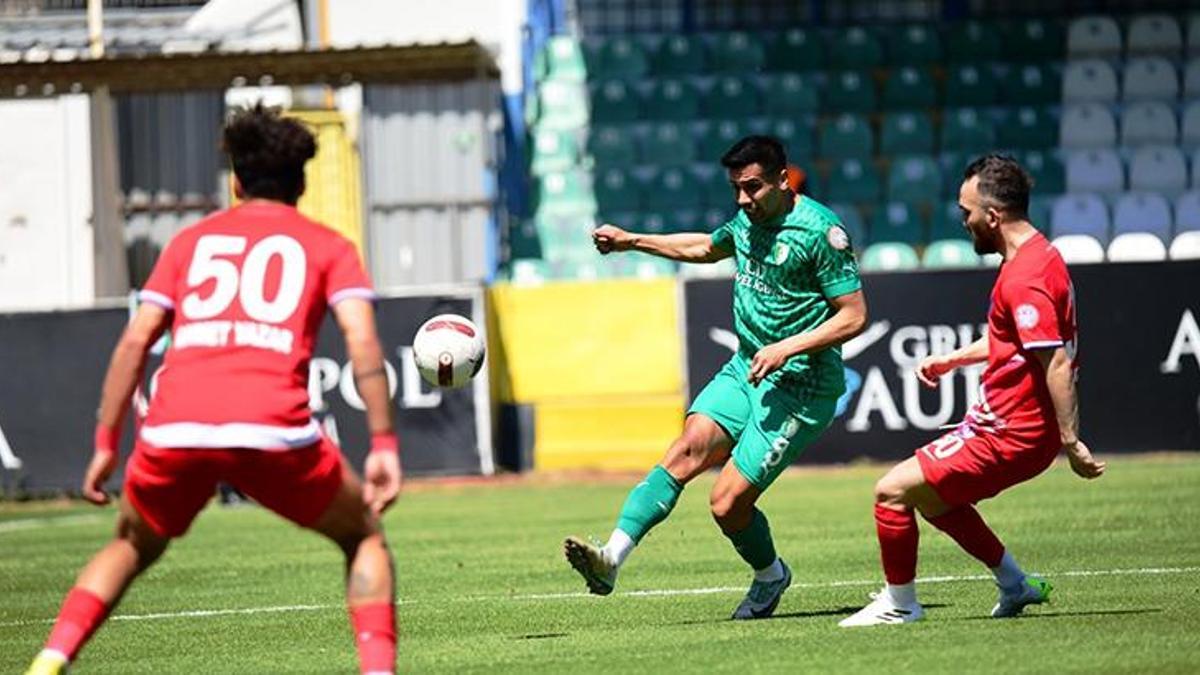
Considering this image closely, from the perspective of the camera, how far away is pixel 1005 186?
930cm

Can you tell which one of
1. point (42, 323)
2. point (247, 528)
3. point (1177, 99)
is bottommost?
point (247, 528)

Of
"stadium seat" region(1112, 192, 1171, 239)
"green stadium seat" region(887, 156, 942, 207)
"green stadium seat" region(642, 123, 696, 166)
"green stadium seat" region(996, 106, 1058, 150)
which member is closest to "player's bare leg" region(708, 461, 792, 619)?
"stadium seat" region(1112, 192, 1171, 239)

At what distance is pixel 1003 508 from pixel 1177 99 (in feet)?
43.9

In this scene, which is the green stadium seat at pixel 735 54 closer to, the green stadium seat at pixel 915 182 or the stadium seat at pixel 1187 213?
the green stadium seat at pixel 915 182

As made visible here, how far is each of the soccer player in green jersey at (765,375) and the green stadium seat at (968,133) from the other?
17.9 m

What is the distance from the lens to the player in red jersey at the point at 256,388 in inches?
278

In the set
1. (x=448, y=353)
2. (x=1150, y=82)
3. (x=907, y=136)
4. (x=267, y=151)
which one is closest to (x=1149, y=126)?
(x=1150, y=82)

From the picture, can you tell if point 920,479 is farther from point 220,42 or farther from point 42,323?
point 220,42

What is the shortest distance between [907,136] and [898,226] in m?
1.64

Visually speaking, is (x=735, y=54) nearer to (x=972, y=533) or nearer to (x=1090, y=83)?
(x=1090, y=83)

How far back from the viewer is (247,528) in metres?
17.6

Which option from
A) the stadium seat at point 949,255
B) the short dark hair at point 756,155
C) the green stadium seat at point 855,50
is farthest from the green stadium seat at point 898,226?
the short dark hair at point 756,155

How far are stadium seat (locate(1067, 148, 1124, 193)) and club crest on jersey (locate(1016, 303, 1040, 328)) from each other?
18.8 m

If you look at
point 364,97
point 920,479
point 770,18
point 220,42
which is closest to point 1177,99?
point 770,18
